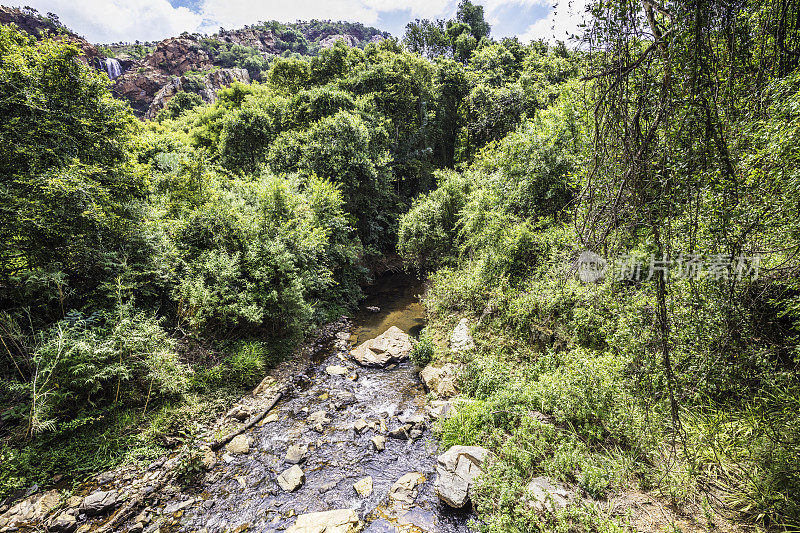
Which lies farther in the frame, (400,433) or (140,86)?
(140,86)

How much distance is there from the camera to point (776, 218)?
8.45ft

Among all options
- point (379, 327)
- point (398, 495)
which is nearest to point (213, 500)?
point (398, 495)

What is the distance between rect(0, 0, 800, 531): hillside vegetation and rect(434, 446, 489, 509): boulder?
0.38m

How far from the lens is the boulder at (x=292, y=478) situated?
19.7 feet

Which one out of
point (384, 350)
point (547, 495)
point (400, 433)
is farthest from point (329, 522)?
point (384, 350)

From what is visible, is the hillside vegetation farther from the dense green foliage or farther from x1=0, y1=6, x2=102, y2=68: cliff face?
x1=0, y1=6, x2=102, y2=68: cliff face

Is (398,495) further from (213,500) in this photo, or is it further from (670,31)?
(670,31)

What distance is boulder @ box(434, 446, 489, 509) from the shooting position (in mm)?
5254

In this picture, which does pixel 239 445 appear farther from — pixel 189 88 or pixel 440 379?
pixel 189 88

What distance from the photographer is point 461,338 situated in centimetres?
956

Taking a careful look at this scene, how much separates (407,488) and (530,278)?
6.20 m
